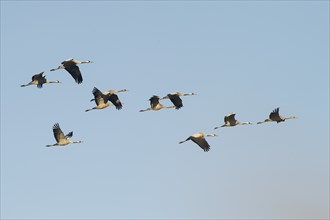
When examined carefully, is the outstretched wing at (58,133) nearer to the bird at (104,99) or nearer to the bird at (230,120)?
the bird at (104,99)

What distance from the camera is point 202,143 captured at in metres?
71.6

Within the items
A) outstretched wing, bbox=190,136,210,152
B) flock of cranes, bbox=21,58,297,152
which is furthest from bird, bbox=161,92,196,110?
outstretched wing, bbox=190,136,210,152

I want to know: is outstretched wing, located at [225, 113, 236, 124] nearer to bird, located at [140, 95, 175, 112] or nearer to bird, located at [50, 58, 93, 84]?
bird, located at [140, 95, 175, 112]

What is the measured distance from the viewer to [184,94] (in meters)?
80.4

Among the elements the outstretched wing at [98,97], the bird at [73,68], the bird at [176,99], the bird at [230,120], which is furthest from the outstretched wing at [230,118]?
the bird at [73,68]

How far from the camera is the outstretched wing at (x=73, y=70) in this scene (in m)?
75.7

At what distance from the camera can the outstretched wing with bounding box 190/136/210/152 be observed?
2805 inches

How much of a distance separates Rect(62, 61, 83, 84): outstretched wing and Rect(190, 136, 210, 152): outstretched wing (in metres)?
9.80

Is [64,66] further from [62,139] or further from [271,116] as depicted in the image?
[271,116]

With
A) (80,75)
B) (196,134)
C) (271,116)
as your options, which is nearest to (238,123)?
(271,116)

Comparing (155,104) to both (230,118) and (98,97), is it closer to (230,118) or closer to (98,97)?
(98,97)

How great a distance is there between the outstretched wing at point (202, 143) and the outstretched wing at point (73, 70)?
32.1 feet

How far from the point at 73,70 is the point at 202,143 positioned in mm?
11704

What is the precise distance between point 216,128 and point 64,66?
1220 cm
